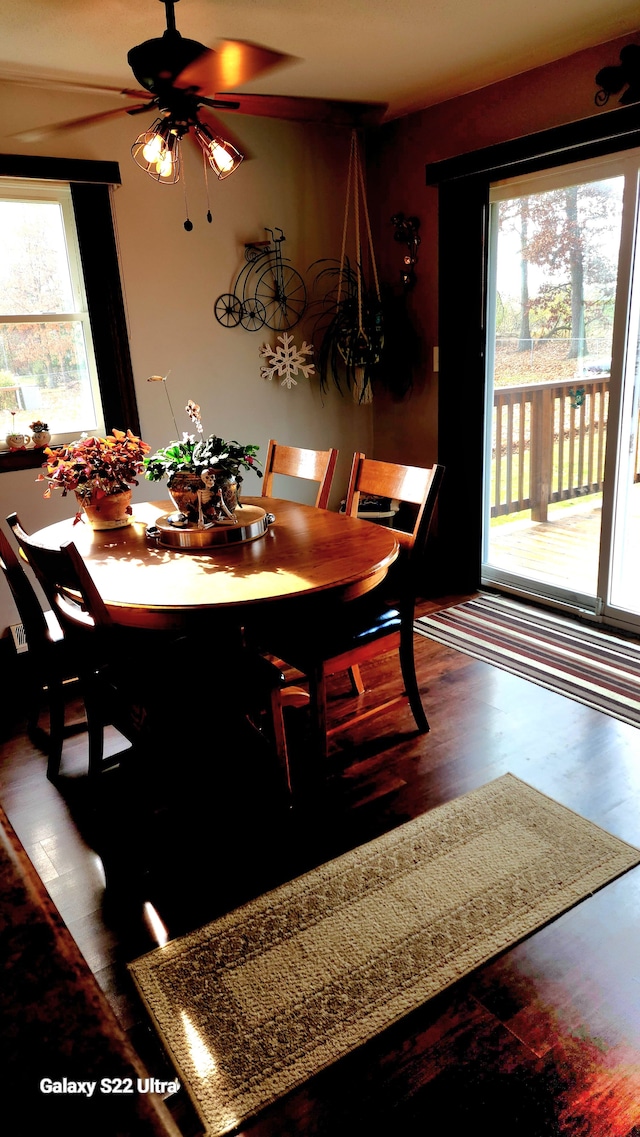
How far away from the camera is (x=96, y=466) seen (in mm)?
2445

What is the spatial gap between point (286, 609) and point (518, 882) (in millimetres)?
969

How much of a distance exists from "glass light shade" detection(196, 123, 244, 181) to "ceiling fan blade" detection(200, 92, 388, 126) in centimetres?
18

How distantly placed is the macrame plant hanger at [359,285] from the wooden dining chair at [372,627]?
1520 millimetres

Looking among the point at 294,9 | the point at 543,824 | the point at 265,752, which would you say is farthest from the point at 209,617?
the point at 294,9

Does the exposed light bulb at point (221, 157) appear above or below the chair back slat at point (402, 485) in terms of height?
above

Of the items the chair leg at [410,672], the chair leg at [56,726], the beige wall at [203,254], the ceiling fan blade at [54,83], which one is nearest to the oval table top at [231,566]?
the chair leg at [410,672]

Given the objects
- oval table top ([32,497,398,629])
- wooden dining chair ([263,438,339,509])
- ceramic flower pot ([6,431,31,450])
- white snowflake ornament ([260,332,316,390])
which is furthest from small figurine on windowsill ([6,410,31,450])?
white snowflake ornament ([260,332,316,390])

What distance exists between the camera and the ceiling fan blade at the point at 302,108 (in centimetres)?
244

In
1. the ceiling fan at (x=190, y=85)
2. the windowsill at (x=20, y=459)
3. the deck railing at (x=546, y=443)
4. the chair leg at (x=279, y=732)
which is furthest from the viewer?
the deck railing at (x=546, y=443)

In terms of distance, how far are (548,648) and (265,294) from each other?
7.95ft

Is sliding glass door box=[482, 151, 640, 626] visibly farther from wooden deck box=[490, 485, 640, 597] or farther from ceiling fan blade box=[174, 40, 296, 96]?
ceiling fan blade box=[174, 40, 296, 96]

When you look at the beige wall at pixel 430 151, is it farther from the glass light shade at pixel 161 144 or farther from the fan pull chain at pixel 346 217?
the glass light shade at pixel 161 144

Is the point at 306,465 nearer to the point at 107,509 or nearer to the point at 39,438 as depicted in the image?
the point at 107,509

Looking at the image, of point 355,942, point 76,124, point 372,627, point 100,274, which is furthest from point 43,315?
point 355,942
